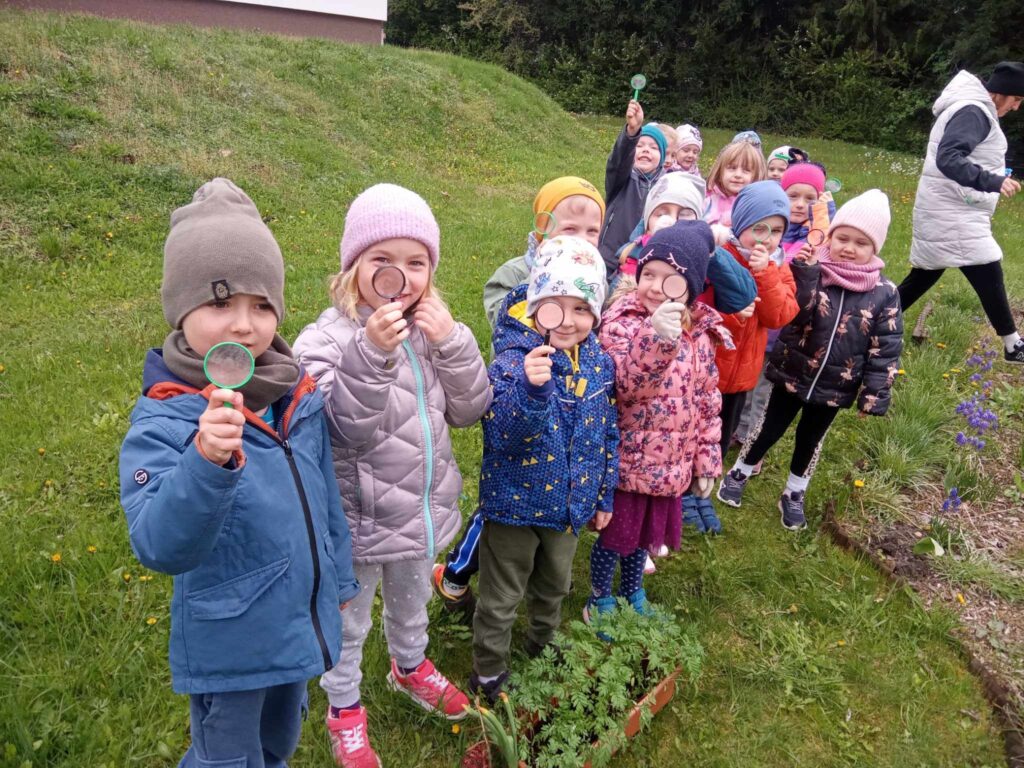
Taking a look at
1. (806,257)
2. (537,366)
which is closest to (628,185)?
(806,257)

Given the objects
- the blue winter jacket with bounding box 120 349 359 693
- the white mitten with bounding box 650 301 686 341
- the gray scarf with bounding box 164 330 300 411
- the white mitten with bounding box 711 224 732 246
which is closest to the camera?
the blue winter jacket with bounding box 120 349 359 693

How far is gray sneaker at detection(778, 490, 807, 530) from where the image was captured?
13.7 feet

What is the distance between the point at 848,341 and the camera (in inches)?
147

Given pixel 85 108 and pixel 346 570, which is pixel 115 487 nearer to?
pixel 346 570

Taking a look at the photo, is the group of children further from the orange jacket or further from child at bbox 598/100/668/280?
child at bbox 598/100/668/280

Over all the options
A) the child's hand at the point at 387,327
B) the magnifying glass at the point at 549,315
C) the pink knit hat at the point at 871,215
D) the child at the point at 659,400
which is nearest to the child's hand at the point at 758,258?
the child at the point at 659,400

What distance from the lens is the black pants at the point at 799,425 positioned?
4012 mm

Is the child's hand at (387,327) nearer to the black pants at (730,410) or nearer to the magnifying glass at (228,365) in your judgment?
the magnifying glass at (228,365)

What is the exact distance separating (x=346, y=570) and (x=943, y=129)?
5.56 metres

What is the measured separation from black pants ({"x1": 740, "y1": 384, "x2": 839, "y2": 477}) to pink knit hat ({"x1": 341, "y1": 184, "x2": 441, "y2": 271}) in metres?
2.75

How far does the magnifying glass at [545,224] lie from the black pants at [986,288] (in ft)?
11.8

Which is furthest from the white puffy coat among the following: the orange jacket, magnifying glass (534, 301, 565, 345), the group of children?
magnifying glass (534, 301, 565, 345)

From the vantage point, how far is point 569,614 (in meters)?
3.33

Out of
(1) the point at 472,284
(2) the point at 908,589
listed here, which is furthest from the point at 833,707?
(1) the point at 472,284
